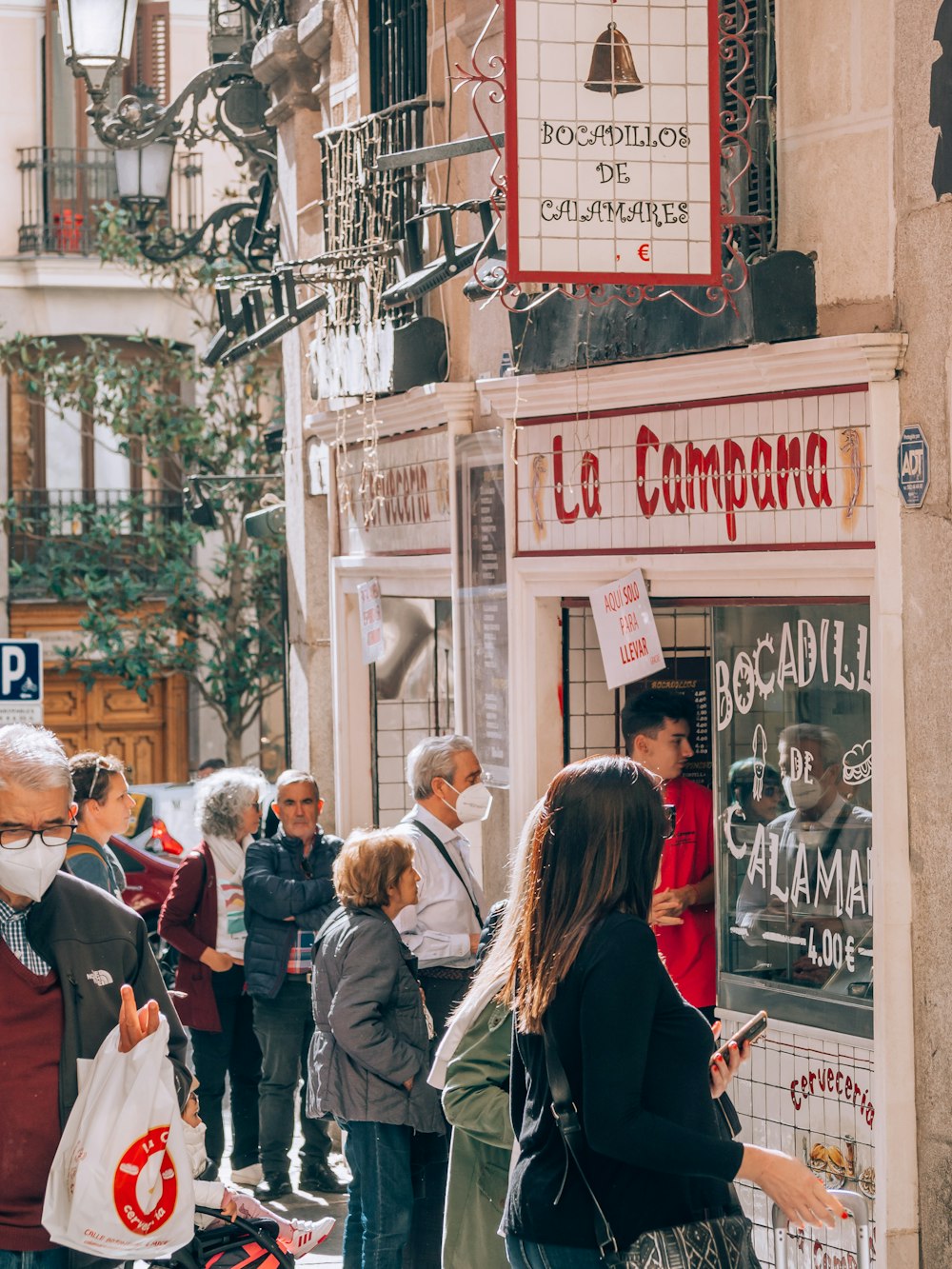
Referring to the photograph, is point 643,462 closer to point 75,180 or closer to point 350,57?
point 350,57

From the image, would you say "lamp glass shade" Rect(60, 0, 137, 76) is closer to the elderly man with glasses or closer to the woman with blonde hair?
the woman with blonde hair

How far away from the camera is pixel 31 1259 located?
470 centimetres

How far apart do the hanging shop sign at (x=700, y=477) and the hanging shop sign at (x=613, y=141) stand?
690 millimetres

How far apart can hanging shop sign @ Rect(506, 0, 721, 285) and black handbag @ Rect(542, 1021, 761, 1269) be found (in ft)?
10.2


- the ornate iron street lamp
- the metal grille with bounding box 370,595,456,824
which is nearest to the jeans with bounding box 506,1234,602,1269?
the metal grille with bounding box 370,595,456,824

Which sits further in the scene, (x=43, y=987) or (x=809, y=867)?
(x=809, y=867)

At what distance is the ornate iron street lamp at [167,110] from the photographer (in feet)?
36.9

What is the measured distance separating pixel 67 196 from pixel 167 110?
14.3 m

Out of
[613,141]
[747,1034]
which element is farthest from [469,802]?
[747,1034]

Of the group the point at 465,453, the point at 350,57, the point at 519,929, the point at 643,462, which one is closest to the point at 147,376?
the point at 350,57

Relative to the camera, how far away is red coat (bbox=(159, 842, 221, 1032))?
30.5 feet

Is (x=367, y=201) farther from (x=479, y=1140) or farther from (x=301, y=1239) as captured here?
(x=479, y=1140)

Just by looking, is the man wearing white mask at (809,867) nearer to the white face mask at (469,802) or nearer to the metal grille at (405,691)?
the white face mask at (469,802)

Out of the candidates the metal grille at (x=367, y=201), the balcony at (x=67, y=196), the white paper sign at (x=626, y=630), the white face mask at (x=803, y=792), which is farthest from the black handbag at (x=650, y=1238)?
the balcony at (x=67, y=196)
